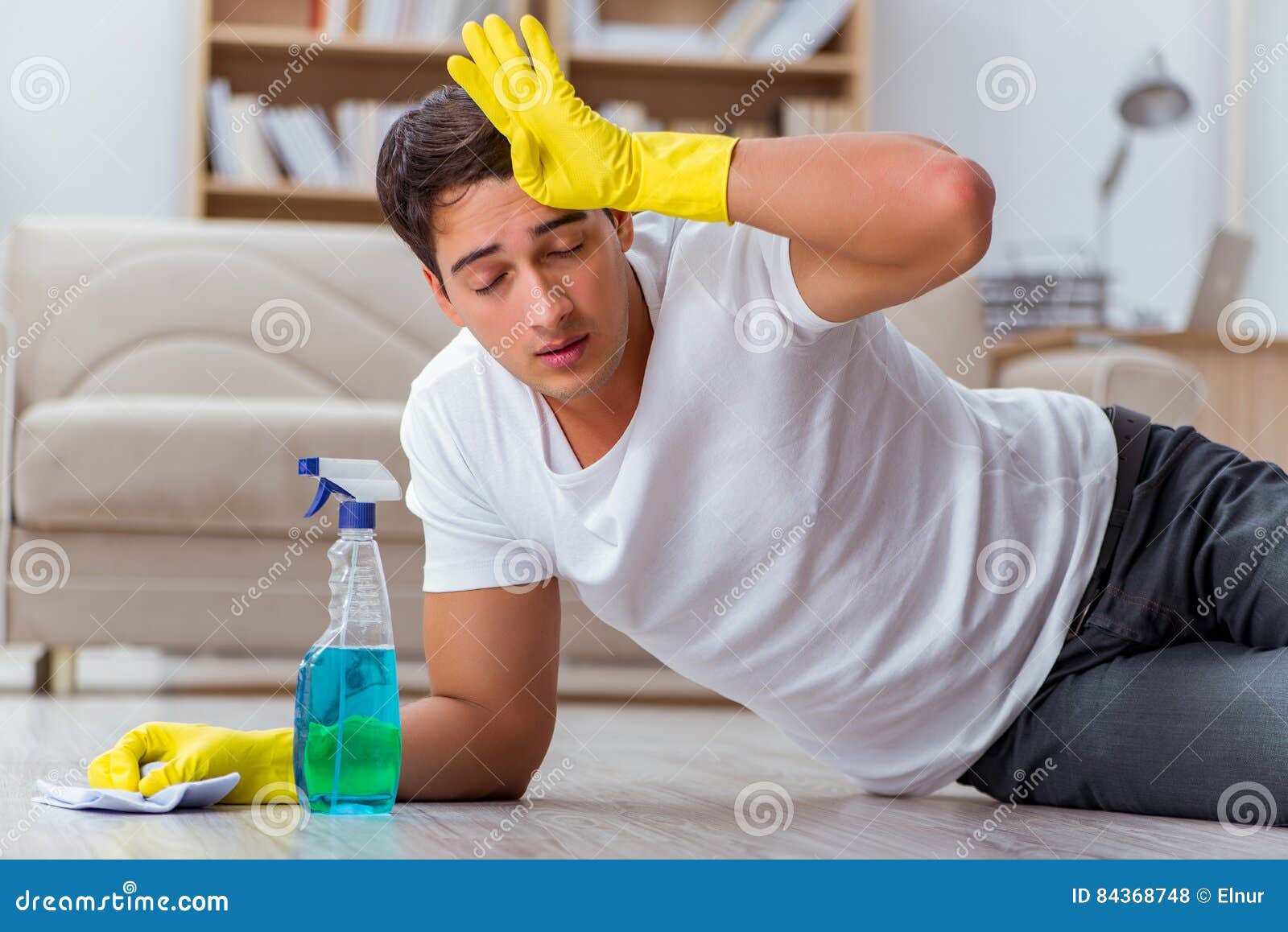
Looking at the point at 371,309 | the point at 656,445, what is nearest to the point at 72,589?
the point at 371,309

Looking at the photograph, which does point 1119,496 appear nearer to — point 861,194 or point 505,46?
point 861,194

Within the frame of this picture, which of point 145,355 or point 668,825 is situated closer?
point 668,825

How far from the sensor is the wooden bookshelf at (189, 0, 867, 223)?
3.48 metres

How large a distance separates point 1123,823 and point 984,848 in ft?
0.75

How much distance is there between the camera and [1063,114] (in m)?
3.83

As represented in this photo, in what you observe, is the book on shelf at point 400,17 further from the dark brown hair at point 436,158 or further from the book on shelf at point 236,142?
the dark brown hair at point 436,158

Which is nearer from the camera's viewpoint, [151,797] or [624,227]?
[151,797]

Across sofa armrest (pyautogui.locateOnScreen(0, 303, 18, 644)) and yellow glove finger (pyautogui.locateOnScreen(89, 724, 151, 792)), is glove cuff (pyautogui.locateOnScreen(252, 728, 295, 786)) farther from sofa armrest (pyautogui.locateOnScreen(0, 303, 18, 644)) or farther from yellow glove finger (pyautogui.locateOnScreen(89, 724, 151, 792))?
sofa armrest (pyautogui.locateOnScreen(0, 303, 18, 644))

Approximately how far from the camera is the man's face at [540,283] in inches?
41.6

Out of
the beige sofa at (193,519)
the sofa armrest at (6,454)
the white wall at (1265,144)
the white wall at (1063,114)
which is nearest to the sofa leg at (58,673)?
the beige sofa at (193,519)

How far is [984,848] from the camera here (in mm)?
958

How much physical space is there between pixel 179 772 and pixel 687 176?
60cm

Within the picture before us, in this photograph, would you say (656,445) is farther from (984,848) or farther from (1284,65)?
(1284,65)

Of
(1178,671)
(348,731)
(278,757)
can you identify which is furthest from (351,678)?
(1178,671)
